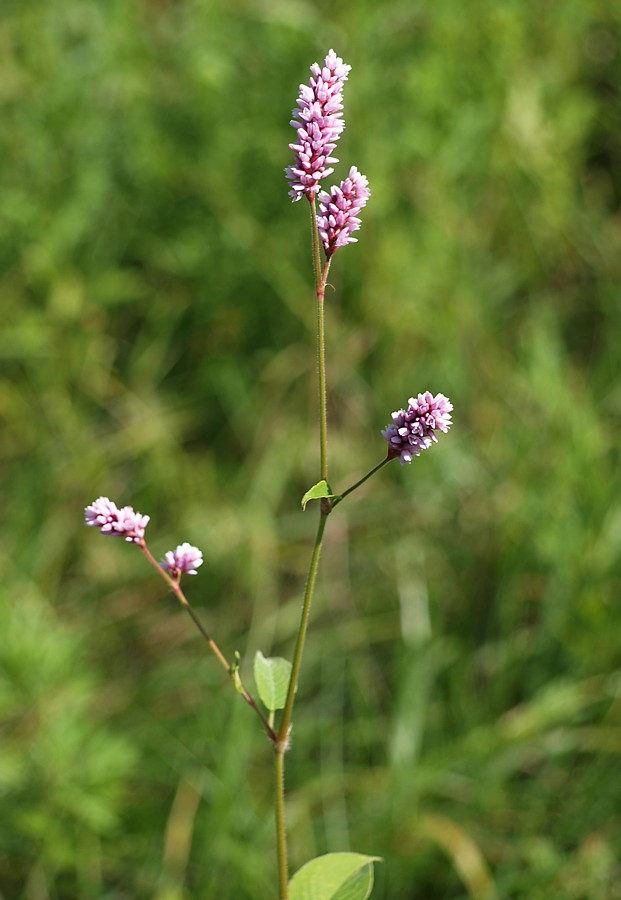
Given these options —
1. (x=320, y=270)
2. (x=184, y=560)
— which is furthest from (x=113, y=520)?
(x=320, y=270)

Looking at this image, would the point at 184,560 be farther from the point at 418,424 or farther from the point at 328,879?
the point at 328,879

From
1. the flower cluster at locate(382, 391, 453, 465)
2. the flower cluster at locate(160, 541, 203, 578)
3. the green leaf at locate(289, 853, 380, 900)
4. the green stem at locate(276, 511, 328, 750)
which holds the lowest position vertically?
the green leaf at locate(289, 853, 380, 900)

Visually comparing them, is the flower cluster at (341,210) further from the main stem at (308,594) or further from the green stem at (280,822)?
the green stem at (280,822)

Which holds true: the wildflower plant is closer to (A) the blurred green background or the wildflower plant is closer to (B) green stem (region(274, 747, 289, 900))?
(B) green stem (region(274, 747, 289, 900))

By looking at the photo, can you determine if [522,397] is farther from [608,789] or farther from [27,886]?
[27,886]

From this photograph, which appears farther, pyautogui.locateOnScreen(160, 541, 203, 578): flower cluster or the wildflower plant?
pyautogui.locateOnScreen(160, 541, 203, 578): flower cluster

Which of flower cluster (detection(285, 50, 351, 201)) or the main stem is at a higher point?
flower cluster (detection(285, 50, 351, 201))

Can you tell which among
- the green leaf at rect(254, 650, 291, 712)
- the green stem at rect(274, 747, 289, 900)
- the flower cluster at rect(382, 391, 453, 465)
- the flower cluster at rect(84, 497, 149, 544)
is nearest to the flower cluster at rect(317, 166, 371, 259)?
the flower cluster at rect(382, 391, 453, 465)

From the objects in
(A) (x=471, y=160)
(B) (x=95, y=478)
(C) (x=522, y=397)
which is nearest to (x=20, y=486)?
(B) (x=95, y=478)
